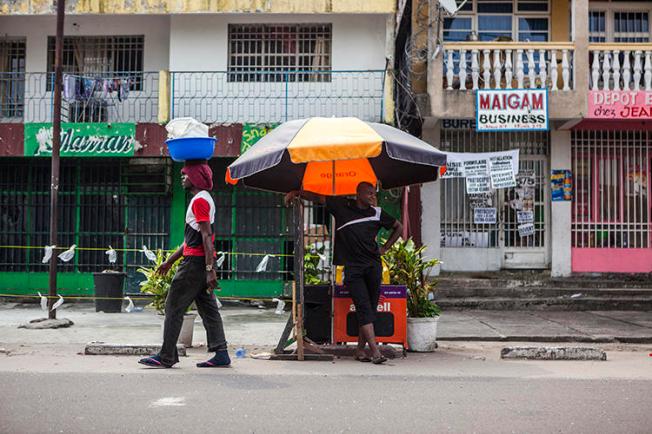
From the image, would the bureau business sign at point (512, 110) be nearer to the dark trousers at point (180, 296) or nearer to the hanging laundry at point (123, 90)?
the hanging laundry at point (123, 90)

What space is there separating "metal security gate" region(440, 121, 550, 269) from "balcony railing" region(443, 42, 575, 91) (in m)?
1.14

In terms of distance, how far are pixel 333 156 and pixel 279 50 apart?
821 centimetres

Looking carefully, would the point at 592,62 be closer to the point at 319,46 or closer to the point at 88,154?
the point at 319,46

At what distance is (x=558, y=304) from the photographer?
1291 cm

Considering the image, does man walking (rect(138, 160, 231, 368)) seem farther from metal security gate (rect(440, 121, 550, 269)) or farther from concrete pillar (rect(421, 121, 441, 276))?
metal security gate (rect(440, 121, 550, 269))

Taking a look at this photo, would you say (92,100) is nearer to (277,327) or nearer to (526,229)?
(277,327)

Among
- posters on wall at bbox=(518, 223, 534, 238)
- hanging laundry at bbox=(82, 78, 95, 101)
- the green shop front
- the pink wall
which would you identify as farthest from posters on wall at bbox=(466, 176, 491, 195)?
hanging laundry at bbox=(82, 78, 95, 101)

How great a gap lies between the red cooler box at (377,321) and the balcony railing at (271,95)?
22.8 feet

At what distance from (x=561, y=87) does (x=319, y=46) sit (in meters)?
4.73

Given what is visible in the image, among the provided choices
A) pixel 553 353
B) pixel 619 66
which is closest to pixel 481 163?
pixel 619 66

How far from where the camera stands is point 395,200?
47.5ft

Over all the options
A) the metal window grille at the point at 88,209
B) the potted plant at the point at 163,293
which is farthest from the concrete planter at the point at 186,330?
the metal window grille at the point at 88,209

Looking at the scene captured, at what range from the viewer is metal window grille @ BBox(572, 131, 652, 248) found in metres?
14.0

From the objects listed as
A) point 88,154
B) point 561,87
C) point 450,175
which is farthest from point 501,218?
point 88,154
